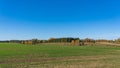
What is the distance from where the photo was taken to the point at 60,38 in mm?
135500

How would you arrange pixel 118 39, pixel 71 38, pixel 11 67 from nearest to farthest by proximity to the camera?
pixel 11 67, pixel 118 39, pixel 71 38

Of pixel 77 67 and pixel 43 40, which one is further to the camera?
pixel 43 40

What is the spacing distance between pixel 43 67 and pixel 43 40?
118419mm

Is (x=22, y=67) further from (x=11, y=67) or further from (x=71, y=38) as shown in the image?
(x=71, y=38)

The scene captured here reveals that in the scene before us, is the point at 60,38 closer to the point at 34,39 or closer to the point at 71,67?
the point at 34,39

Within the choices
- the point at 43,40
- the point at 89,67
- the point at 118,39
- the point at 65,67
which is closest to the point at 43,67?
the point at 65,67

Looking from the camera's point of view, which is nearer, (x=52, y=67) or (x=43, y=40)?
(x=52, y=67)

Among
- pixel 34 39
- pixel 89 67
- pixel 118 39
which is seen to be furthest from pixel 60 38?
pixel 89 67

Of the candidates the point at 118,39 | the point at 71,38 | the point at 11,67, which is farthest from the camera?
the point at 71,38

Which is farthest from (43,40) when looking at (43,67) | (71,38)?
(43,67)

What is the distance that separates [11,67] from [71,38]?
117 m

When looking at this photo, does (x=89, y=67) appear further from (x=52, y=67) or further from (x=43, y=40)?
(x=43, y=40)

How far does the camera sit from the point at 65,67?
1772cm

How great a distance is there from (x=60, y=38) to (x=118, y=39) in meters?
35.6
